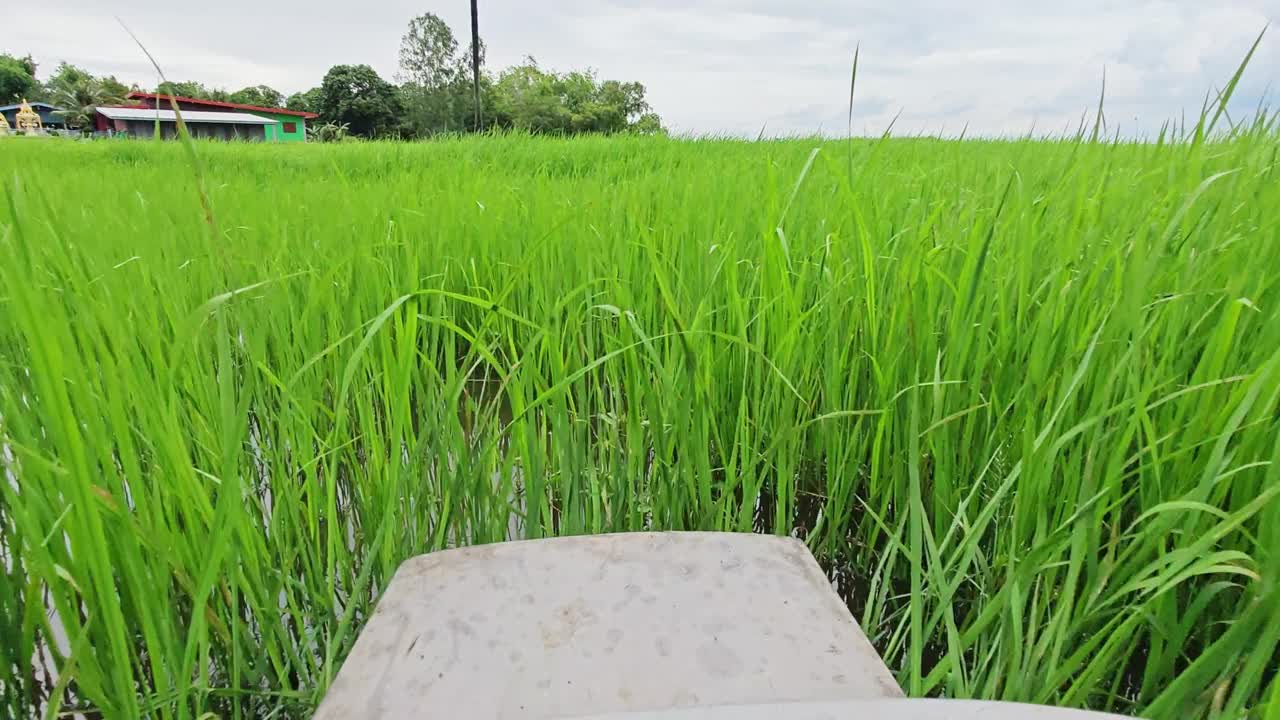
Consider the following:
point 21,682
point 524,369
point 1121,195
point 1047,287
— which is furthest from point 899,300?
point 21,682

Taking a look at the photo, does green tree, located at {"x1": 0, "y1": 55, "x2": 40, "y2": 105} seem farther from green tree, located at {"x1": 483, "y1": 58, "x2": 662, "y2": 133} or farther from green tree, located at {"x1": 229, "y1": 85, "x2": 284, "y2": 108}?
green tree, located at {"x1": 483, "y1": 58, "x2": 662, "y2": 133}

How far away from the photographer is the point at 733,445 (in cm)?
94

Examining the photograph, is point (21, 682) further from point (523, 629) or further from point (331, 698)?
point (523, 629)

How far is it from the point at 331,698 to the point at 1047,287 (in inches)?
41.0

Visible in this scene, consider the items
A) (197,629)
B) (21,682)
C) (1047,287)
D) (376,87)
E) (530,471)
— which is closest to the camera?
(197,629)

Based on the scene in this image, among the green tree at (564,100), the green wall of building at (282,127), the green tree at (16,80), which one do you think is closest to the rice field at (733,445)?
the green tree at (564,100)

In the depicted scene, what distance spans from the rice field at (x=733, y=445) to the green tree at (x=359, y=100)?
127ft

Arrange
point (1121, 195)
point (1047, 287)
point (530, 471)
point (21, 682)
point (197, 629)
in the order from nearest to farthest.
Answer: point (197, 629), point (21, 682), point (530, 471), point (1047, 287), point (1121, 195)

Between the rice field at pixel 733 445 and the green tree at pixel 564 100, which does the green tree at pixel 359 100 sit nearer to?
the green tree at pixel 564 100

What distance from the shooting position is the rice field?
54cm

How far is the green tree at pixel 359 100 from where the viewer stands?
35.9 metres

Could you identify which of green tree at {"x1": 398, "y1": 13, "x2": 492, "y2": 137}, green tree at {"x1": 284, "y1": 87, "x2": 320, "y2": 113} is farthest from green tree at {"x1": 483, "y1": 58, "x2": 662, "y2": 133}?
green tree at {"x1": 284, "y1": 87, "x2": 320, "y2": 113}

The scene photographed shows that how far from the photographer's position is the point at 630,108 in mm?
29078

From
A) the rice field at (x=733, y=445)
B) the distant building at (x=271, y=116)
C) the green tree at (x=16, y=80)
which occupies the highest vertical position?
the green tree at (x=16, y=80)
